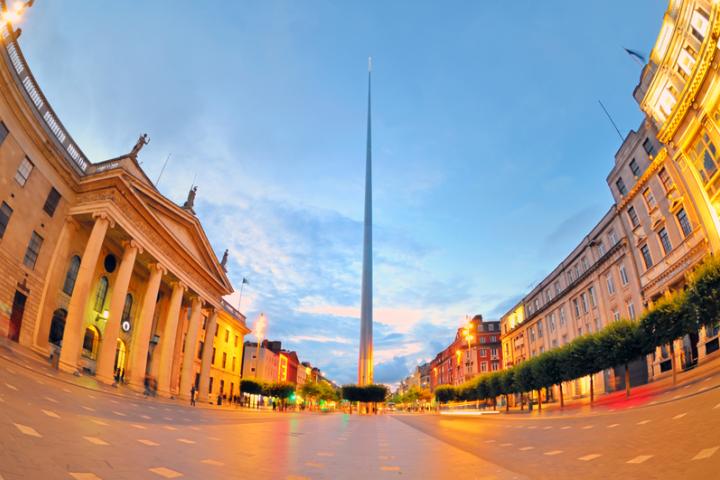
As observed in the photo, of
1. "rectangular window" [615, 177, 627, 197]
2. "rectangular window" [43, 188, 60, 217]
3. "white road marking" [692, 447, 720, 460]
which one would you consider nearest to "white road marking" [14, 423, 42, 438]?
"white road marking" [692, 447, 720, 460]

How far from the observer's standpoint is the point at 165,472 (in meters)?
4.56

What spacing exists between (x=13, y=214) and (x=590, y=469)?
32599mm

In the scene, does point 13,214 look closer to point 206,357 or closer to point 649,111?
point 206,357

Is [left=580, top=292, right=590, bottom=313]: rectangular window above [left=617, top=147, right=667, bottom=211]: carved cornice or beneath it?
beneath

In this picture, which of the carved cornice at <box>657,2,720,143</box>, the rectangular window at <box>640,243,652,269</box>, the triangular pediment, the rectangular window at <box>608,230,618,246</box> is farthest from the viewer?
the rectangular window at <box>608,230,618,246</box>

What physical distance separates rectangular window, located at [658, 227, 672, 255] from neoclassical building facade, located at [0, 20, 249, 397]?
4600 centimetres

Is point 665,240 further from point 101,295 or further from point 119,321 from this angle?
point 101,295

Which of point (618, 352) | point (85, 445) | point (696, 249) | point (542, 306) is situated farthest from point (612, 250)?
point (85, 445)

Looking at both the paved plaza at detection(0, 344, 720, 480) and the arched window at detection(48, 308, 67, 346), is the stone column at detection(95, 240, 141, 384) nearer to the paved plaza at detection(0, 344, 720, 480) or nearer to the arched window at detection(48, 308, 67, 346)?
the arched window at detection(48, 308, 67, 346)

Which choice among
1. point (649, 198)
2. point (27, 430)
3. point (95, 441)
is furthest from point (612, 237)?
point (27, 430)

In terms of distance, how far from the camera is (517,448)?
28.9 ft

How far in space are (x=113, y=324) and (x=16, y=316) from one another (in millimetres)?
5770

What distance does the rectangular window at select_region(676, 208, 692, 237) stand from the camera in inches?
1212

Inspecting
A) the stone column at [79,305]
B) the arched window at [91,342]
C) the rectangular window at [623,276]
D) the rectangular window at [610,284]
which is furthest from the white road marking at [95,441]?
the rectangular window at [610,284]
